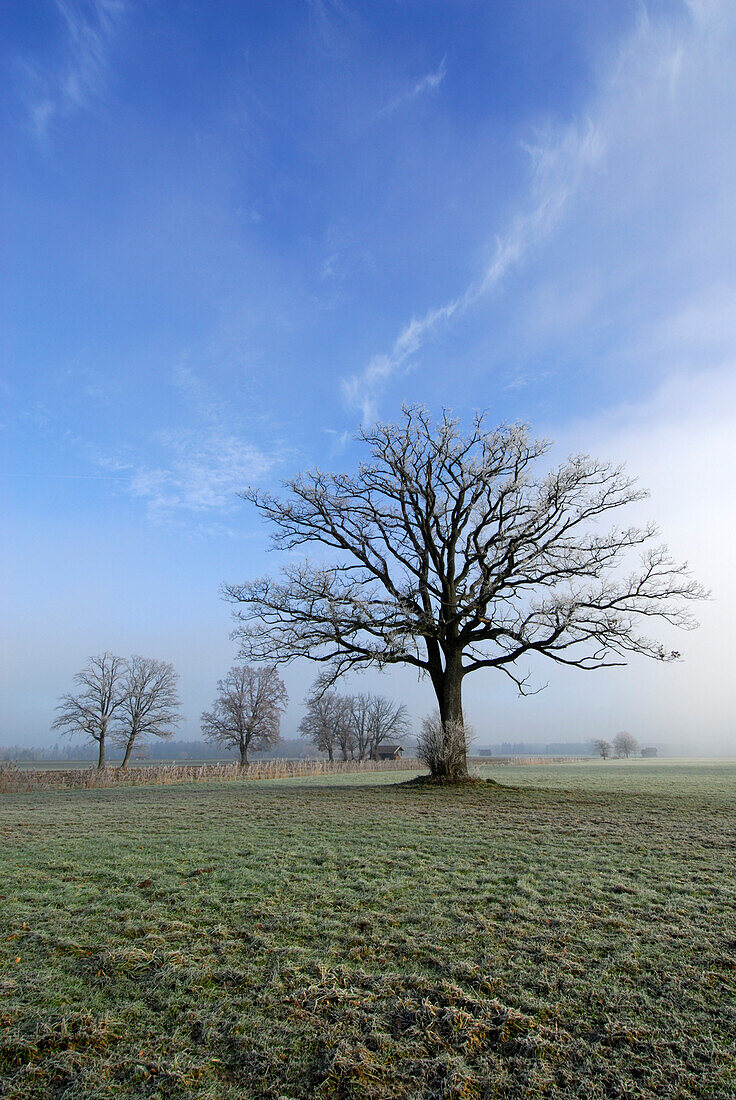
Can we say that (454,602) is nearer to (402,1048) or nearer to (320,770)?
(402,1048)

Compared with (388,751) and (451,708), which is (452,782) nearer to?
(451,708)

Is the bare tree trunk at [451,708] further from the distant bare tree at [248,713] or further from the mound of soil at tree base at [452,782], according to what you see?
the distant bare tree at [248,713]

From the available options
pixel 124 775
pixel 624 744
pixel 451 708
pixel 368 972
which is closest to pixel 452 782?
pixel 451 708

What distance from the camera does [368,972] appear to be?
4000mm

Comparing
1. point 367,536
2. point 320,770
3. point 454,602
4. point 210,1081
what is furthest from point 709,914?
point 320,770

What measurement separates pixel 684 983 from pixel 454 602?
630 inches

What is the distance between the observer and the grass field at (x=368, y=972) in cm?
297

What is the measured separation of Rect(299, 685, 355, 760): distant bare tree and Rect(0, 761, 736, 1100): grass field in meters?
62.4

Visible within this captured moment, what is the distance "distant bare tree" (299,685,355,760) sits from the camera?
70250mm

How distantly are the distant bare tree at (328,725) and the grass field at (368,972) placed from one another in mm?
62374

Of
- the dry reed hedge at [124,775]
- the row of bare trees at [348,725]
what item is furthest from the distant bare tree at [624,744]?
the dry reed hedge at [124,775]

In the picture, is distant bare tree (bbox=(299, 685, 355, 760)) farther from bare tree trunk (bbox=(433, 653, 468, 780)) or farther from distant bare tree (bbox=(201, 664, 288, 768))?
bare tree trunk (bbox=(433, 653, 468, 780))

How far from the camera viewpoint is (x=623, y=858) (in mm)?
7602

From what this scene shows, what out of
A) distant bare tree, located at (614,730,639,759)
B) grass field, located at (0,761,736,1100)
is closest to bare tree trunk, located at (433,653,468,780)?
grass field, located at (0,761,736,1100)
